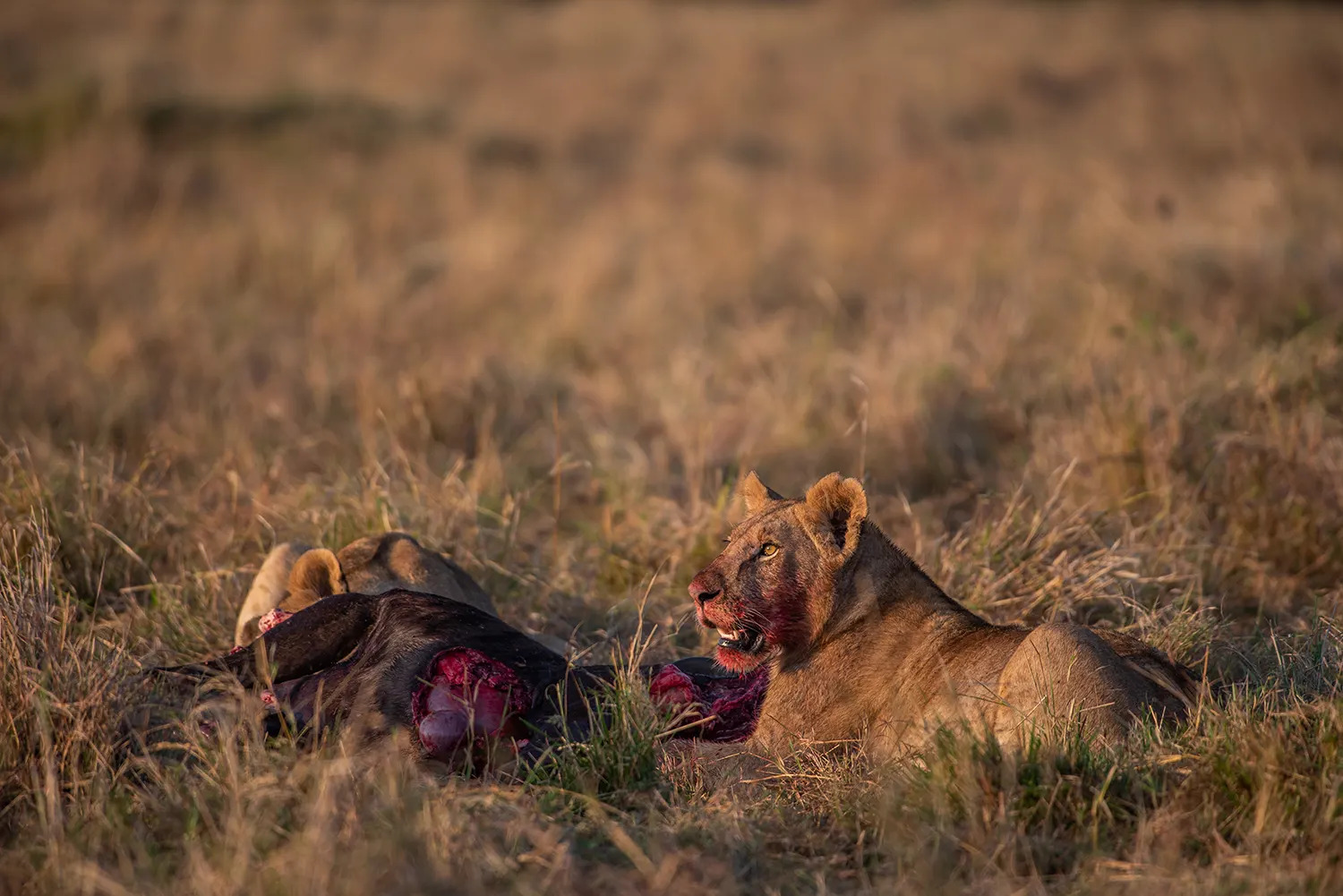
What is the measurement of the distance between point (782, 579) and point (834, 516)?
288 mm

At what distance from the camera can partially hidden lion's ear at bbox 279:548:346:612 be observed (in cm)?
536

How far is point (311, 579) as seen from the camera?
5.41 metres

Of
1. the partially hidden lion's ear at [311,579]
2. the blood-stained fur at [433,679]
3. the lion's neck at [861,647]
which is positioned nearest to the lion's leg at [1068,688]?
the lion's neck at [861,647]

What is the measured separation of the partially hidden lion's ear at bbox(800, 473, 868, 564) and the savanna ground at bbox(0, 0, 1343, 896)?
0.75 m

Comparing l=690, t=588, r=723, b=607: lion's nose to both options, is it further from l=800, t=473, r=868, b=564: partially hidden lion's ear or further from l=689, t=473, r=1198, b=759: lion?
l=800, t=473, r=868, b=564: partially hidden lion's ear

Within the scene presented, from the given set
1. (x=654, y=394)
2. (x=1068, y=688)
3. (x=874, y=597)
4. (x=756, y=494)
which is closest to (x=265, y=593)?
(x=756, y=494)

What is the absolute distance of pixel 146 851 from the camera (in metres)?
3.67

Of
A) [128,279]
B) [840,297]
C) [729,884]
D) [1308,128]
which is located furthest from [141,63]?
[729,884]

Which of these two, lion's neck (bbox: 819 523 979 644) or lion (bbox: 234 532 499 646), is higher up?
lion's neck (bbox: 819 523 979 644)

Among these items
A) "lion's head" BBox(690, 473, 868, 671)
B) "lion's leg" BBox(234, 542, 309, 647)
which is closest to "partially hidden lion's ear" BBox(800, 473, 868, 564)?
"lion's head" BBox(690, 473, 868, 671)

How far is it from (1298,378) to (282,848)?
19.3ft

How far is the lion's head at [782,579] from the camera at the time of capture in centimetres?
470

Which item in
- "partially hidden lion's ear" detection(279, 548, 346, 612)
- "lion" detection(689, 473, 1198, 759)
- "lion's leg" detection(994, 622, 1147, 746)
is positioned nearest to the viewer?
"lion's leg" detection(994, 622, 1147, 746)

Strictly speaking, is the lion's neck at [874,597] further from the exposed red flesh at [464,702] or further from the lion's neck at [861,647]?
the exposed red flesh at [464,702]
